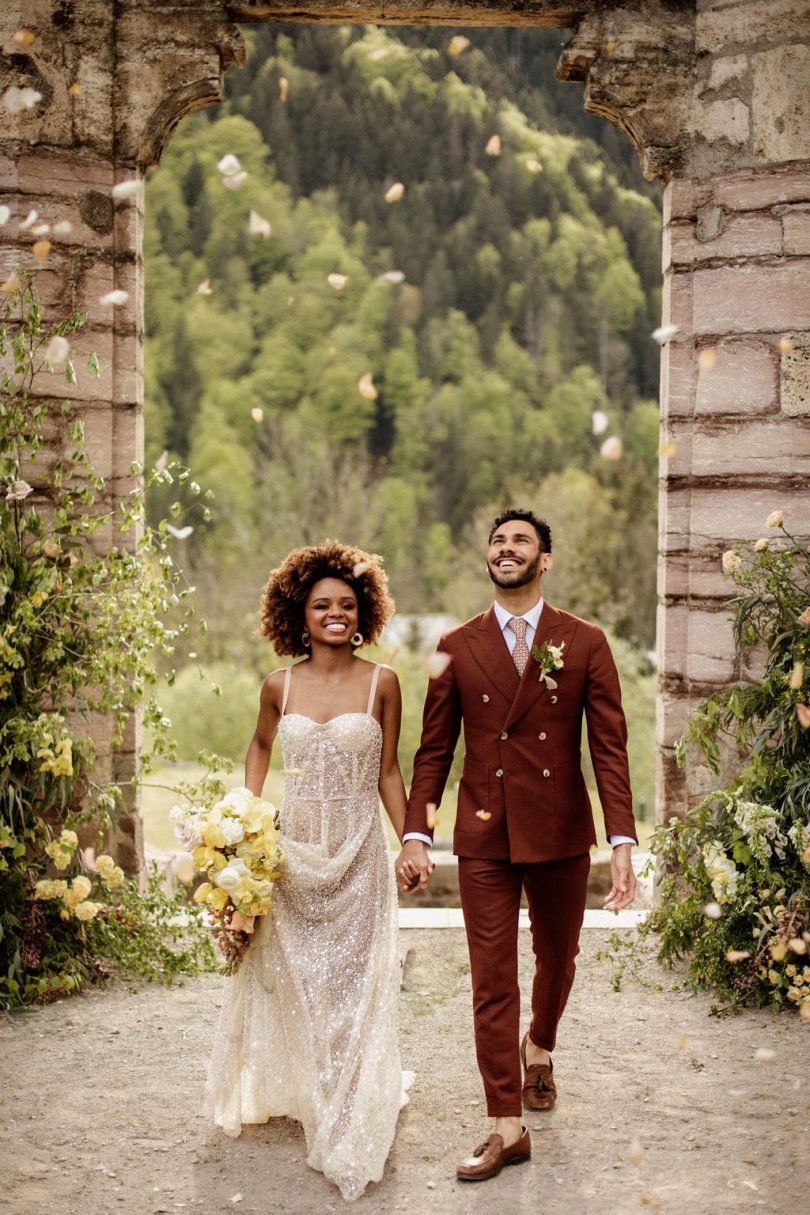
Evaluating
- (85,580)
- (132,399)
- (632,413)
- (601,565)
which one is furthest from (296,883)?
(632,413)

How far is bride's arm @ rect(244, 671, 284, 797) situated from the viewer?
11.5 feet

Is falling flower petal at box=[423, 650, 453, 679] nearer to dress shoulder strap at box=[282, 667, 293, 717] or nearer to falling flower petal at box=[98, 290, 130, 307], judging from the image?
dress shoulder strap at box=[282, 667, 293, 717]

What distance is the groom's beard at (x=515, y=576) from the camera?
3.37 meters

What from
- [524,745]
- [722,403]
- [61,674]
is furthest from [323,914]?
[722,403]

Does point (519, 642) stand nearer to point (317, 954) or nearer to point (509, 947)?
point (509, 947)

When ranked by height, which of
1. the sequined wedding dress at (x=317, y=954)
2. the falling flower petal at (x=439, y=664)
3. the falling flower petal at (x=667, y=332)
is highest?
the falling flower petal at (x=667, y=332)

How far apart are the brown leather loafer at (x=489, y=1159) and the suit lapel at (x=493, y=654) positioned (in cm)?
114

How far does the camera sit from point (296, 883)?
3.41 meters

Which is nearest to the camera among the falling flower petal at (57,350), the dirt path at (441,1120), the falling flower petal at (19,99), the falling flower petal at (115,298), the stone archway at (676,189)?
the dirt path at (441,1120)

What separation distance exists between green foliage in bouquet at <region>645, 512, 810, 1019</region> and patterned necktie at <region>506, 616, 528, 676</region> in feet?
4.38

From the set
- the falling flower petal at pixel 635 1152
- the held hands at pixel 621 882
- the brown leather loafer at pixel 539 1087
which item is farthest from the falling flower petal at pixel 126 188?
the falling flower petal at pixel 635 1152

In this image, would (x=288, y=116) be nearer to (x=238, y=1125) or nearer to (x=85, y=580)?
(x=85, y=580)

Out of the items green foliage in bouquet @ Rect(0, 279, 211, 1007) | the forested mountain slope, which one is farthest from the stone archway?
the forested mountain slope

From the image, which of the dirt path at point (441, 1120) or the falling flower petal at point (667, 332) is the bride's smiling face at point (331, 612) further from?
the falling flower petal at point (667, 332)
